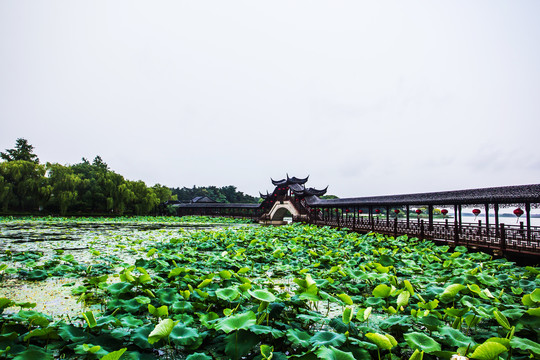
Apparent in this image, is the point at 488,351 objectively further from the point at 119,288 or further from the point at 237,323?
the point at 119,288

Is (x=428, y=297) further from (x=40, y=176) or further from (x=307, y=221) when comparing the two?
(x=40, y=176)

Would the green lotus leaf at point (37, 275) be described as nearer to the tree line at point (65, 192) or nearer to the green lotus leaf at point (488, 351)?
the green lotus leaf at point (488, 351)

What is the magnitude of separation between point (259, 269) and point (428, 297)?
298 centimetres

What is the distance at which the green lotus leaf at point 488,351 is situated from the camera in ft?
4.98

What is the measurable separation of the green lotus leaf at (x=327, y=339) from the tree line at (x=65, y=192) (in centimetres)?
2952

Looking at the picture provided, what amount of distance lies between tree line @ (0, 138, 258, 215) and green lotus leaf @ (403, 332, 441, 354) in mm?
30005

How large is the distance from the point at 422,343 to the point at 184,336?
5.25ft

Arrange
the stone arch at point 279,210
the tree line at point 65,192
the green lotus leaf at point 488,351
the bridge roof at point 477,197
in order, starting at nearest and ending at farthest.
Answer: the green lotus leaf at point 488,351, the bridge roof at point 477,197, the stone arch at point 279,210, the tree line at point 65,192

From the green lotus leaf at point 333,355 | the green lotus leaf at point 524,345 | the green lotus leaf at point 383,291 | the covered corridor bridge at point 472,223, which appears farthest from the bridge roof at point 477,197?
the green lotus leaf at point 333,355

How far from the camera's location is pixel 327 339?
1.98 metres

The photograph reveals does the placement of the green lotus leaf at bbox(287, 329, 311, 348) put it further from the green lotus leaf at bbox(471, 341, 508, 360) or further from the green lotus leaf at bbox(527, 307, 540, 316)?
the green lotus leaf at bbox(527, 307, 540, 316)

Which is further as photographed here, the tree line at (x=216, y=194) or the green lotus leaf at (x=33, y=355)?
the tree line at (x=216, y=194)

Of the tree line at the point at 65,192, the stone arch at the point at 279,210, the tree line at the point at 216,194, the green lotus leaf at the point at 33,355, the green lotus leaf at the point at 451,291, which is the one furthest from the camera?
the tree line at the point at 216,194

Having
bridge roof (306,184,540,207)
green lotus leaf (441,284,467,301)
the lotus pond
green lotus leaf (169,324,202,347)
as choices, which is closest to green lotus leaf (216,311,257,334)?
the lotus pond
